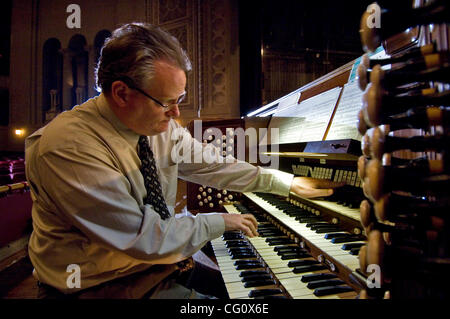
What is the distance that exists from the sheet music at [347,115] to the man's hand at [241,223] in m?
0.73

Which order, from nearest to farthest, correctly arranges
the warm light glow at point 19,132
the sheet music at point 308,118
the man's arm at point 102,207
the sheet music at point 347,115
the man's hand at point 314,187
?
the man's arm at point 102,207, the sheet music at point 347,115, the man's hand at point 314,187, the sheet music at point 308,118, the warm light glow at point 19,132

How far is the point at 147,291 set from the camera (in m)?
1.22

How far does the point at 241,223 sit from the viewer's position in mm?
1378

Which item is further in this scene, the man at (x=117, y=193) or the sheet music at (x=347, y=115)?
the sheet music at (x=347, y=115)

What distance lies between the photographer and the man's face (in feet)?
4.28

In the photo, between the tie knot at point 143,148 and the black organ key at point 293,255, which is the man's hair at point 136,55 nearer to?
the tie knot at point 143,148

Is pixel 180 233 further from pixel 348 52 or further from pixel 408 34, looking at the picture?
pixel 348 52

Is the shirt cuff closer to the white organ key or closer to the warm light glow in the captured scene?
the white organ key

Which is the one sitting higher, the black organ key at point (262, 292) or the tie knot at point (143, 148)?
the tie knot at point (143, 148)

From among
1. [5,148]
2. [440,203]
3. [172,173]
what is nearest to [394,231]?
[440,203]

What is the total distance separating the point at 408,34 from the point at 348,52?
3.94 m

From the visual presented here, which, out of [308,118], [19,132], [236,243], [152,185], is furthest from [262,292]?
[19,132]

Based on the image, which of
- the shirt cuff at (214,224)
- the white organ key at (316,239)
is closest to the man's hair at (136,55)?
the shirt cuff at (214,224)

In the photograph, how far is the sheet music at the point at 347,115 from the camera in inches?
60.3
